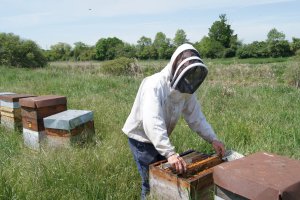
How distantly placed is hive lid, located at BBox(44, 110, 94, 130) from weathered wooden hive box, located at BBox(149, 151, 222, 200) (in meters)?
1.79

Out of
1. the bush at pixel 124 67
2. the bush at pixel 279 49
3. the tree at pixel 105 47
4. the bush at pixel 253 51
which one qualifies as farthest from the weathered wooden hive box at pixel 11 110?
the tree at pixel 105 47

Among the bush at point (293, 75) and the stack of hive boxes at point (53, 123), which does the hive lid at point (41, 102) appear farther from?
the bush at point (293, 75)

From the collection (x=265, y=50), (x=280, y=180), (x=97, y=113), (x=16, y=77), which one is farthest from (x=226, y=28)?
(x=280, y=180)

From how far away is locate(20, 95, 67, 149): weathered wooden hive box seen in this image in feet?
15.1

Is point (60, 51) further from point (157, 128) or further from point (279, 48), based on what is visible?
point (157, 128)

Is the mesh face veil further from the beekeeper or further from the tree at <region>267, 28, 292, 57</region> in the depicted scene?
the tree at <region>267, 28, 292, 57</region>

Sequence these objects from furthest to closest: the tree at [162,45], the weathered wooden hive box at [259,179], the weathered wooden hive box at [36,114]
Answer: the tree at [162,45] < the weathered wooden hive box at [36,114] < the weathered wooden hive box at [259,179]

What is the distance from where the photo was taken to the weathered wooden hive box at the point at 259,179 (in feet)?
5.56

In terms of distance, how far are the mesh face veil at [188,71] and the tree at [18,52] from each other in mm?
22439

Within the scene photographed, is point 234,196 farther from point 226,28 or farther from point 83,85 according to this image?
point 226,28

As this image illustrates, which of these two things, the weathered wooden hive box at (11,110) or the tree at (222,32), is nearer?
the weathered wooden hive box at (11,110)

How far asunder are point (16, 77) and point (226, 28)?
52.2 m

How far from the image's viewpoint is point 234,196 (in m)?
1.93

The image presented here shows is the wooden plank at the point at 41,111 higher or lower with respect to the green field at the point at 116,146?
higher
